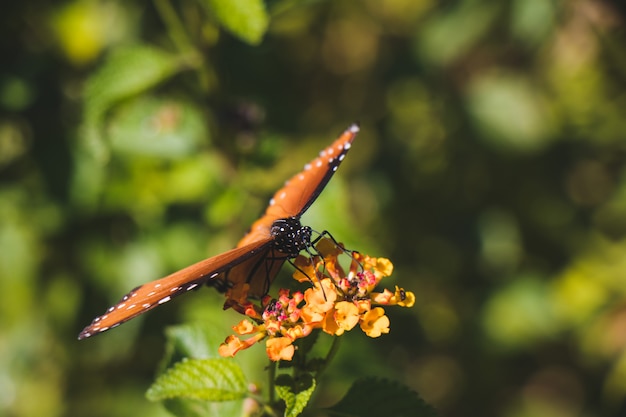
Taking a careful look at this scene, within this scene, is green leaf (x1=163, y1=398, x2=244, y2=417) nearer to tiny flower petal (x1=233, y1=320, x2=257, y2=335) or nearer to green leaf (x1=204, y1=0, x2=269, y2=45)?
tiny flower petal (x1=233, y1=320, x2=257, y2=335)

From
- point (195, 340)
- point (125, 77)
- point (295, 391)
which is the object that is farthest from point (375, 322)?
point (125, 77)

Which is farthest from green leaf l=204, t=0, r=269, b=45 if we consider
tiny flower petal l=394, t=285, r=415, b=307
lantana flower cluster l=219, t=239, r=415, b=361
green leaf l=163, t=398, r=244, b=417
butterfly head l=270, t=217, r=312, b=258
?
green leaf l=163, t=398, r=244, b=417

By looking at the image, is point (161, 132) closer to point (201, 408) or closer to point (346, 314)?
point (201, 408)

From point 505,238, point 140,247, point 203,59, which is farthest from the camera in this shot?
point 505,238

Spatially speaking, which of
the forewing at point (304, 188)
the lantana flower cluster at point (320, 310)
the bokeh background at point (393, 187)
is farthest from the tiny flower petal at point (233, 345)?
the bokeh background at point (393, 187)

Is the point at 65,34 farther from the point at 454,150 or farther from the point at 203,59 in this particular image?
the point at 454,150

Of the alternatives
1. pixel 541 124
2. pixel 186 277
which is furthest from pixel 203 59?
pixel 541 124
